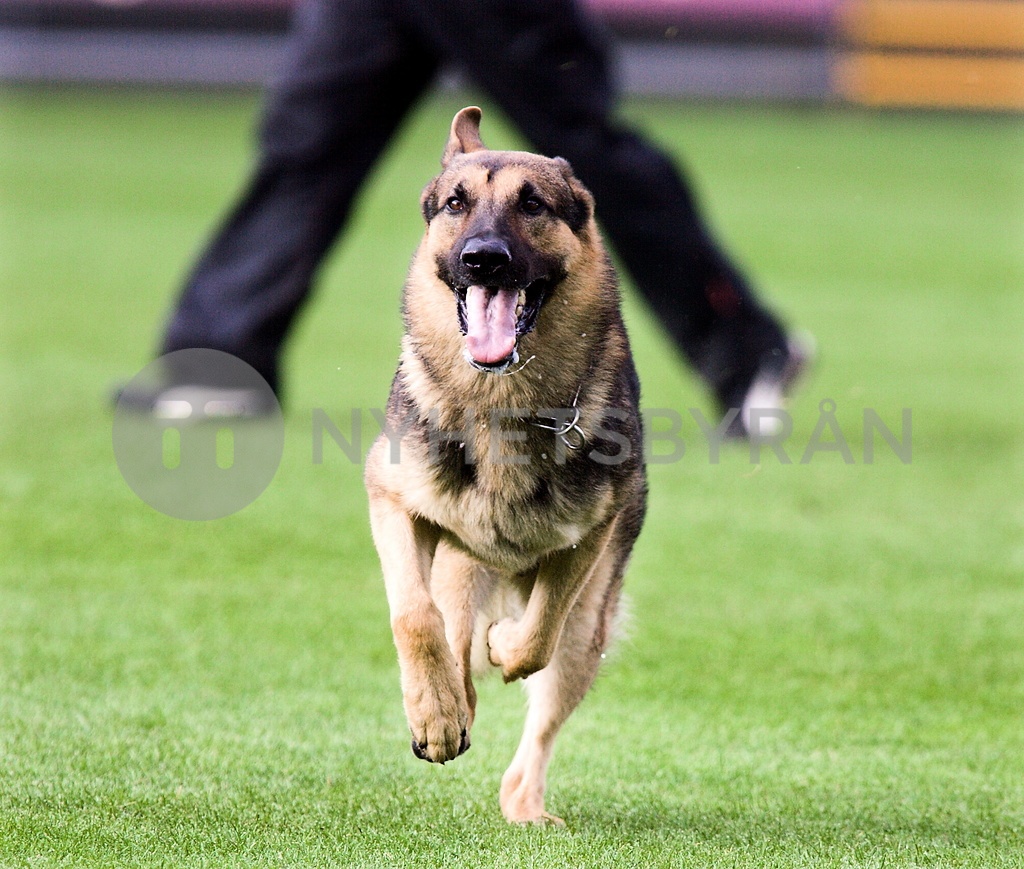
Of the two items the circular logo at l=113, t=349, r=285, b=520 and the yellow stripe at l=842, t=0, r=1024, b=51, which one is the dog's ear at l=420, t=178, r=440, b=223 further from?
the yellow stripe at l=842, t=0, r=1024, b=51

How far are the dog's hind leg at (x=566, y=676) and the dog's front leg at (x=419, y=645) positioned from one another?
0.38 meters

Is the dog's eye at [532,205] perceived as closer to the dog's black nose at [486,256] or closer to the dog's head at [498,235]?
the dog's head at [498,235]

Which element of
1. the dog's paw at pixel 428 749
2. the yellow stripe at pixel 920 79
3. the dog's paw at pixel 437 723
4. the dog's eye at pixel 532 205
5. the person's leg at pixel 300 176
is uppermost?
the dog's eye at pixel 532 205

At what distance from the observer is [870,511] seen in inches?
224

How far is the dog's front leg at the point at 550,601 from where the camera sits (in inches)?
111

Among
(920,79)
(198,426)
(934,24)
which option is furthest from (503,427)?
(934,24)

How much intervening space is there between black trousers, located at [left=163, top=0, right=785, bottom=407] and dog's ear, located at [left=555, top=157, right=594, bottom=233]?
1967 millimetres

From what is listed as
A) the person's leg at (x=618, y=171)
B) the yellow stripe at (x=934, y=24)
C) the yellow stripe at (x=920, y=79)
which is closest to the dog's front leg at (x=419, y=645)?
the person's leg at (x=618, y=171)

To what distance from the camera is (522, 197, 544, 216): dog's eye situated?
2572mm

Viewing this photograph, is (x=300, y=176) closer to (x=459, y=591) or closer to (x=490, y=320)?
(x=459, y=591)

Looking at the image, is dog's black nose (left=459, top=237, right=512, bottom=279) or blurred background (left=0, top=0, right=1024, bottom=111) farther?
blurred background (left=0, top=0, right=1024, bottom=111)

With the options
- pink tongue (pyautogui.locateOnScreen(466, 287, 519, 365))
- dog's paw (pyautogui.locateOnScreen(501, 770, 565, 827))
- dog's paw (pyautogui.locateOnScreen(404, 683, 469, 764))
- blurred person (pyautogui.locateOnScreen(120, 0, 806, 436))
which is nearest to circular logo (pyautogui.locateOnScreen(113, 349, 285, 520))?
blurred person (pyautogui.locateOnScreen(120, 0, 806, 436))

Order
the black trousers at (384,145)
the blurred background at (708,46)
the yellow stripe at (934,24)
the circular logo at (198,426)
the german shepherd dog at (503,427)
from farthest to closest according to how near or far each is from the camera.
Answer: the yellow stripe at (934,24) → the blurred background at (708,46) → the circular logo at (198,426) → the black trousers at (384,145) → the german shepherd dog at (503,427)

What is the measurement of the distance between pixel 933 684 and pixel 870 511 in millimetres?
1761
